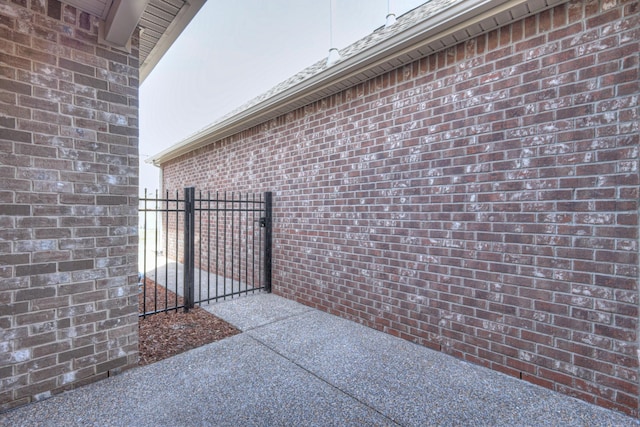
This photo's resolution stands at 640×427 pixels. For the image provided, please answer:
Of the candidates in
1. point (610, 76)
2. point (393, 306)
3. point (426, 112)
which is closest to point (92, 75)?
point (426, 112)

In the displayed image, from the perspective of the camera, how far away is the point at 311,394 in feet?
6.99

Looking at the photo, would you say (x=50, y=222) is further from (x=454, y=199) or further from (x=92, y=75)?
(x=454, y=199)

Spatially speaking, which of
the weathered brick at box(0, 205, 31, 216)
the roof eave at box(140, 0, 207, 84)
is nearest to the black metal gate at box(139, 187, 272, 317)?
the roof eave at box(140, 0, 207, 84)

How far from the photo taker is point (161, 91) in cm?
1380

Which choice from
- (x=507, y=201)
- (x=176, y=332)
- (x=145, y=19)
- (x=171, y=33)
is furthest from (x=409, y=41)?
(x=176, y=332)

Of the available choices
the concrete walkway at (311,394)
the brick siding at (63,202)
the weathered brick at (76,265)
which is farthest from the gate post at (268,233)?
the weathered brick at (76,265)

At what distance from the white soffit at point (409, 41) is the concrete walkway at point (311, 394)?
9.17ft

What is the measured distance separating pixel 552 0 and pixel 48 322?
13.8 feet

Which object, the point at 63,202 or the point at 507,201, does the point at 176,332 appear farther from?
the point at 507,201

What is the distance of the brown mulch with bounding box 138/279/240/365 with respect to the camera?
2.82 metres

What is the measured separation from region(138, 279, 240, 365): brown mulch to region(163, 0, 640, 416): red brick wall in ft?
4.73

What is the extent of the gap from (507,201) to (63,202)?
10.9ft

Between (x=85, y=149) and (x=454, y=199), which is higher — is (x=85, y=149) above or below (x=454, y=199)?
above

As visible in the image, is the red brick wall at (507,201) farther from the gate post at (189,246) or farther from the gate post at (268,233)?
the gate post at (189,246)
